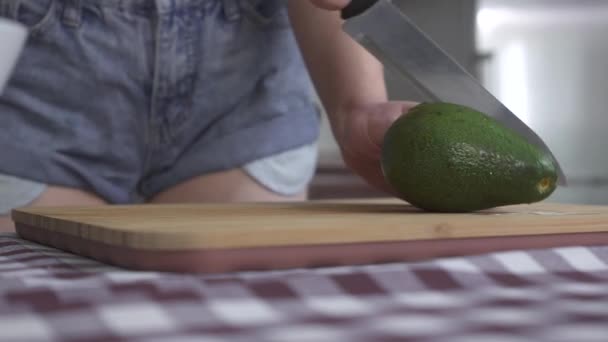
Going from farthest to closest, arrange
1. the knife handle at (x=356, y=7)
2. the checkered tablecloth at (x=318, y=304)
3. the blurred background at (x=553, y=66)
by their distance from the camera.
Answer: the blurred background at (x=553, y=66)
the knife handle at (x=356, y=7)
the checkered tablecloth at (x=318, y=304)

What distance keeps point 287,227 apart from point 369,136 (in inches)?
15.5

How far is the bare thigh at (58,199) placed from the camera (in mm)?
1071

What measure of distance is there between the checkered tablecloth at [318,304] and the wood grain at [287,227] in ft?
0.07

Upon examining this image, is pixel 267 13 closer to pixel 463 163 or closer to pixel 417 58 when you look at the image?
pixel 417 58

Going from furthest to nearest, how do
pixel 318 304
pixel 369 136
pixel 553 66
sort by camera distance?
pixel 553 66
pixel 369 136
pixel 318 304

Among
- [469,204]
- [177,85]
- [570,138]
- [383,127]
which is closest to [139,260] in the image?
[469,204]

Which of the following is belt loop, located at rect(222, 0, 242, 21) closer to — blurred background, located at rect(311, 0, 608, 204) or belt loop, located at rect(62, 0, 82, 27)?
belt loop, located at rect(62, 0, 82, 27)

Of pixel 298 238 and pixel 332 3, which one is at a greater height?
pixel 332 3

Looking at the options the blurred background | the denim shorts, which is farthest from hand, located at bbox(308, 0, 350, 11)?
the blurred background

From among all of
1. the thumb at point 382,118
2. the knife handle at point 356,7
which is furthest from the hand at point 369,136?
the knife handle at point 356,7

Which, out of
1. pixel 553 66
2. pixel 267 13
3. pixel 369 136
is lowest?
pixel 553 66

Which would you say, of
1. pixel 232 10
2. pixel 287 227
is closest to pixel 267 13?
pixel 232 10

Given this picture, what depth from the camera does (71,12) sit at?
1035 millimetres

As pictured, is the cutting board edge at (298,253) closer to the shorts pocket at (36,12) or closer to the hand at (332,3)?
the hand at (332,3)
